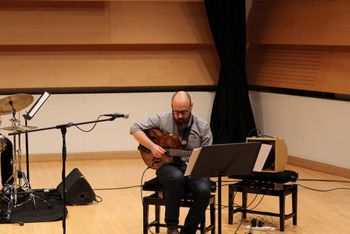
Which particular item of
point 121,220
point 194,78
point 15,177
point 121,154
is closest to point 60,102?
point 121,154

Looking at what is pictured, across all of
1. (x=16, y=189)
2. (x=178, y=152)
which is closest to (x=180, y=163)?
(x=178, y=152)

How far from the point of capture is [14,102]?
21.5ft

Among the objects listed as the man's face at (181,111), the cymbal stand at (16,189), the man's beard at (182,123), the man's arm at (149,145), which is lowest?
the cymbal stand at (16,189)

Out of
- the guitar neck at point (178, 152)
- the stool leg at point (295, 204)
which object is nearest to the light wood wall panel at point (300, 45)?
the stool leg at point (295, 204)

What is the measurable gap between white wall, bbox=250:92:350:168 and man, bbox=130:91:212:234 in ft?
10.6

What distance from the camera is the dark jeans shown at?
17.7 ft

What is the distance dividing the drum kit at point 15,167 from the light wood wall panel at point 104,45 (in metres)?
2.56

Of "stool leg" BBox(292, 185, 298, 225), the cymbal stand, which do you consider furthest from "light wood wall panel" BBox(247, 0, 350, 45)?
the cymbal stand

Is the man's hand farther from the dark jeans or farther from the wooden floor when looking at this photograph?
the wooden floor

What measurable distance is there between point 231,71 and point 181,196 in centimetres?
444

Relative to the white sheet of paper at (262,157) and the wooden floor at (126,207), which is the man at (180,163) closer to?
the white sheet of paper at (262,157)

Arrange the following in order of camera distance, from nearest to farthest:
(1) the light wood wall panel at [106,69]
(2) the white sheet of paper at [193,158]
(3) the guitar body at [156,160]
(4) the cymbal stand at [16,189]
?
(2) the white sheet of paper at [193,158] < (3) the guitar body at [156,160] < (4) the cymbal stand at [16,189] < (1) the light wood wall panel at [106,69]

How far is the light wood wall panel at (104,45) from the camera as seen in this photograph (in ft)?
30.4

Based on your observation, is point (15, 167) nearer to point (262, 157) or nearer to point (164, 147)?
point (164, 147)
